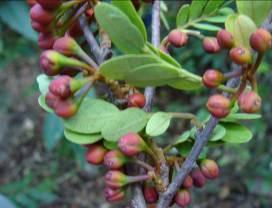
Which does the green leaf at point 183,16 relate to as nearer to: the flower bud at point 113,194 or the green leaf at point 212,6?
the green leaf at point 212,6

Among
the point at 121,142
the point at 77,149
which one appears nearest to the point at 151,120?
the point at 121,142

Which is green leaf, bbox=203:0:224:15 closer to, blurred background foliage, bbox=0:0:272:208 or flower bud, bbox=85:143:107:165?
flower bud, bbox=85:143:107:165

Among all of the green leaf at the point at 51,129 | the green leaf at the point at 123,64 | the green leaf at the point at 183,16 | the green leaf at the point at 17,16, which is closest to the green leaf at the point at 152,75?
the green leaf at the point at 123,64

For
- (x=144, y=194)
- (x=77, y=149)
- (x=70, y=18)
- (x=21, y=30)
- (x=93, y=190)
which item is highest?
(x=70, y=18)

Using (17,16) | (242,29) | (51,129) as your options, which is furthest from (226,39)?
(51,129)

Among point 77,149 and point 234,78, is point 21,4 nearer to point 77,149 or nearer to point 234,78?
point 77,149

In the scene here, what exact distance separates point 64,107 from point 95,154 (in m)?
0.05

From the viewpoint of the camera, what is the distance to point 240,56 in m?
0.40

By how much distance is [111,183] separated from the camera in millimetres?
470

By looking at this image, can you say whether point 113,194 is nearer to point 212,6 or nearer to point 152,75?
point 152,75

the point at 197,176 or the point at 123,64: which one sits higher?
the point at 123,64

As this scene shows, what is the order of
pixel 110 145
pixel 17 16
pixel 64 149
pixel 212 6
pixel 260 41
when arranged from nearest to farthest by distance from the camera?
pixel 260 41 < pixel 110 145 < pixel 212 6 < pixel 17 16 < pixel 64 149

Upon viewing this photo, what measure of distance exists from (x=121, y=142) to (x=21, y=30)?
0.77 metres

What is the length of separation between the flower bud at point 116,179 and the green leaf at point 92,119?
0.04 meters
